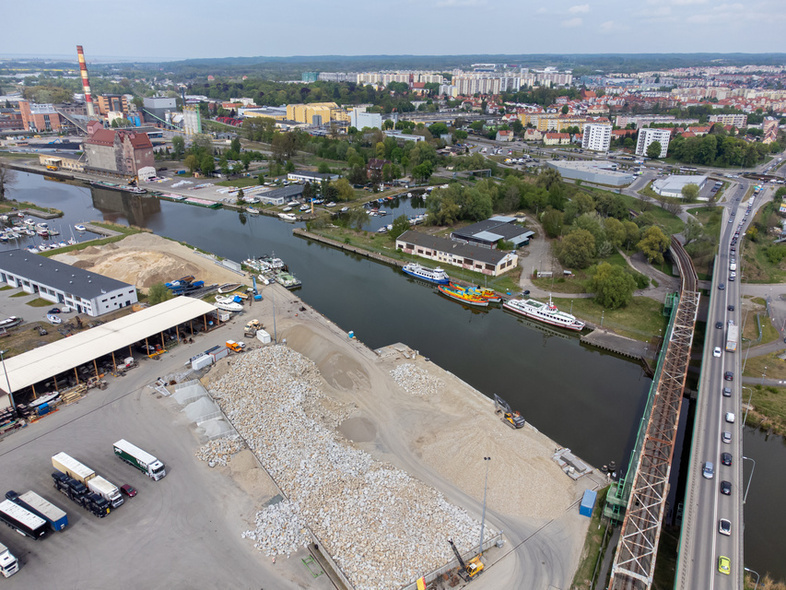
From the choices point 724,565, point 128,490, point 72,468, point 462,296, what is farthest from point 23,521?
point 462,296

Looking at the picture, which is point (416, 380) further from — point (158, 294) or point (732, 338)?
point (158, 294)

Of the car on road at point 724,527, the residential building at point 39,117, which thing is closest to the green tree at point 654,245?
the car on road at point 724,527

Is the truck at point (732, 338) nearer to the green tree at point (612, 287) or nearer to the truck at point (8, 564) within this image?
the green tree at point (612, 287)

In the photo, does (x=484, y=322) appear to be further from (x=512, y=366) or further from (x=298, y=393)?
(x=298, y=393)

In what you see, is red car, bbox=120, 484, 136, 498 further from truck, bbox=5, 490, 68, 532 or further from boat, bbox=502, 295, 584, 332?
boat, bbox=502, 295, 584, 332

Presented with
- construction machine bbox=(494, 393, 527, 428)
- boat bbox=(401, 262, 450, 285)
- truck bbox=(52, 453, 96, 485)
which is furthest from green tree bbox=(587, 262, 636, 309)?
truck bbox=(52, 453, 96, 485)

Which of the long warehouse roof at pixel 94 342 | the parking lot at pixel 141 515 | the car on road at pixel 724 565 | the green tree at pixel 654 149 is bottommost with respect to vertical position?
the parking lot at pixel 141 515
